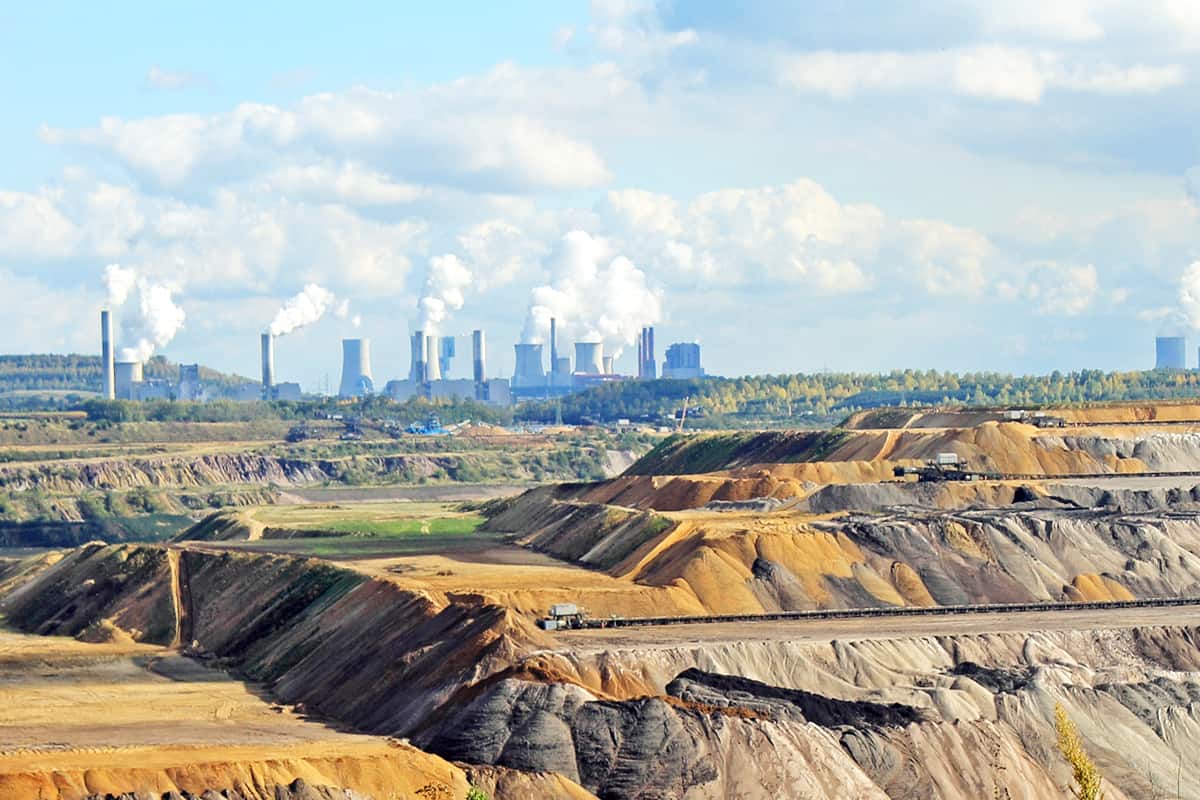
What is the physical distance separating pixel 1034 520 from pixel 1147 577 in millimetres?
7218

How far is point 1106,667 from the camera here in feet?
269

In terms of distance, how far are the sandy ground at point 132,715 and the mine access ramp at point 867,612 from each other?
45.2 feet

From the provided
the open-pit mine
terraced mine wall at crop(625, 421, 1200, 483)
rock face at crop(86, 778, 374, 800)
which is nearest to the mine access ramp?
the open-pit mine

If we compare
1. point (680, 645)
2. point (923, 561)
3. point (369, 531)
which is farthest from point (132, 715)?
point (369, 531)

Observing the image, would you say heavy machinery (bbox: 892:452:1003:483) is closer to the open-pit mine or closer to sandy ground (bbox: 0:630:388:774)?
the open-pit mine

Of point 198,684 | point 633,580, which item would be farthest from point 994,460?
point 198,684

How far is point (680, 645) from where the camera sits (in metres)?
80.5

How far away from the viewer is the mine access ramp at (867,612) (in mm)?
89750

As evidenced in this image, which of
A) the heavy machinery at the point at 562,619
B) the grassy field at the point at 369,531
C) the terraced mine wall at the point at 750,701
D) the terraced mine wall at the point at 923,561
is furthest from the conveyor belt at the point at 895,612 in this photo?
the grassy field at the point at 369,531

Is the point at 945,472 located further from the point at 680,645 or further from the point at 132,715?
the point at 132,715

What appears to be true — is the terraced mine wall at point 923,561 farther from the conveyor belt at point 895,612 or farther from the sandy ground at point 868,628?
the sandy ground at point 868,628

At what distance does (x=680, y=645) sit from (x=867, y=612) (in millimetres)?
15951

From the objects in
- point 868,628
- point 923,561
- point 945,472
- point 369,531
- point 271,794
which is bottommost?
point 369,531

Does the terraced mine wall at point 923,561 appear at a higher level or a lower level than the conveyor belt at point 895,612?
higher
